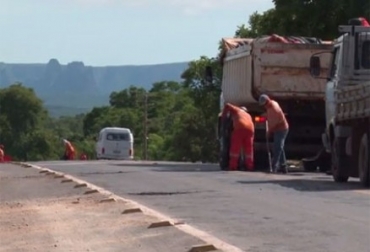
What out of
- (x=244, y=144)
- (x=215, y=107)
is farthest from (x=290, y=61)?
(x=215, y=107)

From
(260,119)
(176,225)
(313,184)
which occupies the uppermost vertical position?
(260,119)

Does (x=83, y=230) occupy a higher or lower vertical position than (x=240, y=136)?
lower

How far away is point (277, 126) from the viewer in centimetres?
2650

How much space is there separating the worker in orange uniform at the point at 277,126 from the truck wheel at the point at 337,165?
404 cm

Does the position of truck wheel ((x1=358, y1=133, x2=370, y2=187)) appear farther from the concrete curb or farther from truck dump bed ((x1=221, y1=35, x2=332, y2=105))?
truck dump bed ((x1=221, y1=35, x2=332, y2=105))

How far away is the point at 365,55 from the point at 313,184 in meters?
2.55

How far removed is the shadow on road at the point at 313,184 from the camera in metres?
20.2

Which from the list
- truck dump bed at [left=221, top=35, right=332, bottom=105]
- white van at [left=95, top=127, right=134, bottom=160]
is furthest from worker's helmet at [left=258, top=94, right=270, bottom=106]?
white van at [left=95, top=127, right=134, bottom=160]

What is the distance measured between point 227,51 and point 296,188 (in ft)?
38.9

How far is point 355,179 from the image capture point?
23.7m

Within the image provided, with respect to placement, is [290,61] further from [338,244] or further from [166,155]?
[166,155]

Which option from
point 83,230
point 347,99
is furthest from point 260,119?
point 83,230

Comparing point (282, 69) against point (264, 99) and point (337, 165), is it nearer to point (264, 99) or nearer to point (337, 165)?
point (264, 99)

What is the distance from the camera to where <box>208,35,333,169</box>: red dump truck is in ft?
93.0
